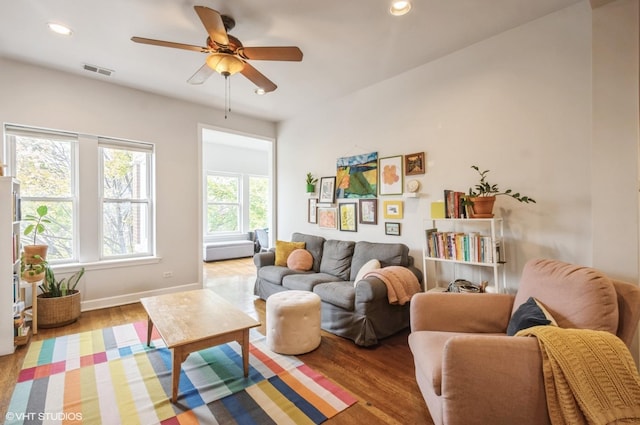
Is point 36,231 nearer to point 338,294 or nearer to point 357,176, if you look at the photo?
point 338,294

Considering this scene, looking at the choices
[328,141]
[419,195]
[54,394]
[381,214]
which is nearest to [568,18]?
[419,195]

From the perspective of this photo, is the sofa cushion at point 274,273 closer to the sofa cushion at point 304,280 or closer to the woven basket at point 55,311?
the sofa cushion at point 304,280

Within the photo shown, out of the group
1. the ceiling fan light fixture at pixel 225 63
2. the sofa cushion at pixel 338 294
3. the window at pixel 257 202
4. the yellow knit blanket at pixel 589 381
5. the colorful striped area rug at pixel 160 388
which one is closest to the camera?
the yellow knit blanket at pixel 589 381

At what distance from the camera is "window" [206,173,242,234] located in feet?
24.7

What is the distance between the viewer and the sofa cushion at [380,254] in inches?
124

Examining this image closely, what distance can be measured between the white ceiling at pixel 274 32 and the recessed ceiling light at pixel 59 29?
0.05 meters


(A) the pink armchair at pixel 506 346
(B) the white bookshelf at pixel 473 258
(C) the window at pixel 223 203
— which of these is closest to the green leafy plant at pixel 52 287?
(A) the pink armchair at pixel 506 346

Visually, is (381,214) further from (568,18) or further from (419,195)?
(568,18)

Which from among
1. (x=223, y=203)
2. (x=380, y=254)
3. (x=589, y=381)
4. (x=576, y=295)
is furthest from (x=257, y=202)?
(x=589, y=381)

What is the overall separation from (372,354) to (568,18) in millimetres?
3147

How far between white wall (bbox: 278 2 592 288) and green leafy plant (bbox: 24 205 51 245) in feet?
12.2

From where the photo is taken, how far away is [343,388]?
2045 millimetres

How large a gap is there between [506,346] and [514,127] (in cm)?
208

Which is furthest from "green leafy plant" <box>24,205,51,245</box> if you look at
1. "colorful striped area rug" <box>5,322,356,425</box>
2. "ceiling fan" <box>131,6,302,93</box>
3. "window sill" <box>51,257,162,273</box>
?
"ceiling fan" <box>131,6,302,93</box>
